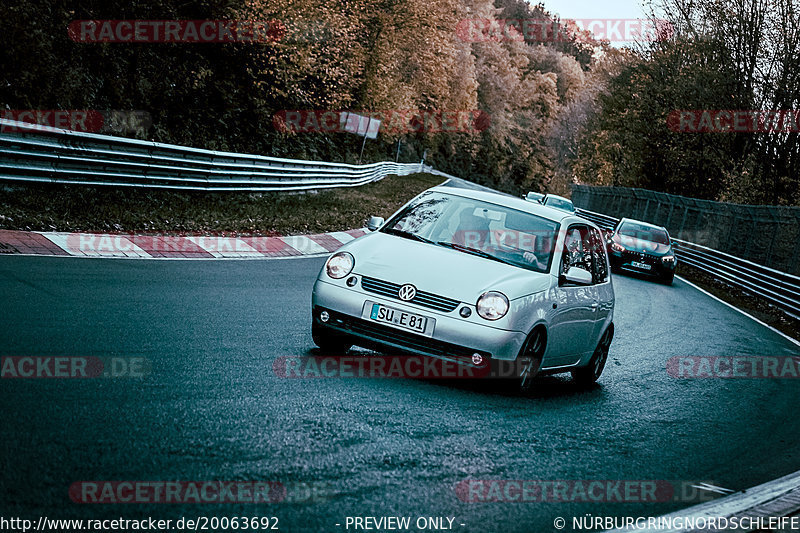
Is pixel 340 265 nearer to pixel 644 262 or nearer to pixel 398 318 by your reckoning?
pixel 398 318

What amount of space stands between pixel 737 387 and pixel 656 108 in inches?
1713

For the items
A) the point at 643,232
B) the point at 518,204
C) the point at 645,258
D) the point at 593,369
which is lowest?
the point at 645,258

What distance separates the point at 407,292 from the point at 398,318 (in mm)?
207

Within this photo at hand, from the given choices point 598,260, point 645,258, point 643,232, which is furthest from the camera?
point 643,232

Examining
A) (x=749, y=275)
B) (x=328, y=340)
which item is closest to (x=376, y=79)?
(x=749, y=275)

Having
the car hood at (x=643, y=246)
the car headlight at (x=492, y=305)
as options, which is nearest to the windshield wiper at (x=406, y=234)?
the car headlight at (x=492, y=305)

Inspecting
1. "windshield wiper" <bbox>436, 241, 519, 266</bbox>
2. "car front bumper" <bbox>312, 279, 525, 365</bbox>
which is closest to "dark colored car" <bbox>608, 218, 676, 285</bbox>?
"windshield wiper" <bbox>436, 241, 519, 266</bbox>

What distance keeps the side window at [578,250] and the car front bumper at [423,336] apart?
129 cm

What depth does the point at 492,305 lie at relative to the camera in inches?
277

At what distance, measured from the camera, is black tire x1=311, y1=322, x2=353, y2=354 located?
744cm

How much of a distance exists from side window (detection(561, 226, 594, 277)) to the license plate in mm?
1642

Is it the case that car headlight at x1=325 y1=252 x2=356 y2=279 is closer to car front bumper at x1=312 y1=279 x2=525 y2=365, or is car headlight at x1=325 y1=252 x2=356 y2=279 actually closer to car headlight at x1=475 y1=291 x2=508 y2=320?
car front bumper at x1=312 y1=279 x2=525 y2=365

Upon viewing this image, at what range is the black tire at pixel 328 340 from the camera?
7.44 metres

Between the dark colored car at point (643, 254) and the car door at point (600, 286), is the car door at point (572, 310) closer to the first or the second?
the car door at point (600, 286)
